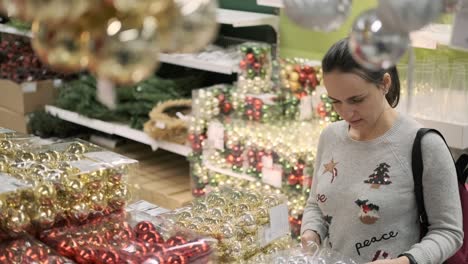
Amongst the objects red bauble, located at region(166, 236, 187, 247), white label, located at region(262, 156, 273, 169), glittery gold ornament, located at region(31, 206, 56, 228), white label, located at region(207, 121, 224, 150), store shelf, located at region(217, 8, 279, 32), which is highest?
store shelf, located at region(217, 8, 279, 32)

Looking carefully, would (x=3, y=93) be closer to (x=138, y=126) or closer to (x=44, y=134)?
(x=44, y=134)

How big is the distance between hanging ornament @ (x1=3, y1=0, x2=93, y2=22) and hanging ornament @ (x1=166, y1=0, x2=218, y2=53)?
0.30 feet

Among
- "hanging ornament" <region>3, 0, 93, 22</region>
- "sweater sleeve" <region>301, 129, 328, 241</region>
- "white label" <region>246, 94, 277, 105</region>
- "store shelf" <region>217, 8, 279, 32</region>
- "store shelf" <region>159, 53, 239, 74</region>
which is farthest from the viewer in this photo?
"store shelf" <region>217, 8, 279, 32</region>

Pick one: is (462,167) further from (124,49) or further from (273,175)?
(273,175)

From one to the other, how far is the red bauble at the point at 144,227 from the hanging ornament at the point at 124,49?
100cm

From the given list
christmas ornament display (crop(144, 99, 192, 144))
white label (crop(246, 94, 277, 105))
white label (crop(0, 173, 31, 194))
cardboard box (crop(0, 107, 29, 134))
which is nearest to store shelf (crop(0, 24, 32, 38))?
cardboard box (crop(0, 107, 29, 134))

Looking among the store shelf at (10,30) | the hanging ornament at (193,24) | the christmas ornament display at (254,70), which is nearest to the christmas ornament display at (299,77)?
the christmas ornament display at (254,70)

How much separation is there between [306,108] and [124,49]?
2956 millimetres

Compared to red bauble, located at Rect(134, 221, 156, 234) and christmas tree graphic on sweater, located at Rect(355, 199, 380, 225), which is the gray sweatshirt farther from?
red bauble, located at Rect(134, 221, 156, 234)

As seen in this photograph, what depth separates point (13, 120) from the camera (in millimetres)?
5230

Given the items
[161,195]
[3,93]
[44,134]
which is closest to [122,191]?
[161,195]

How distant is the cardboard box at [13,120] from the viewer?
202 inches

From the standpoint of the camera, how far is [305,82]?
3.52 m

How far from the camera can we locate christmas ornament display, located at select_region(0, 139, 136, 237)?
1.45m
